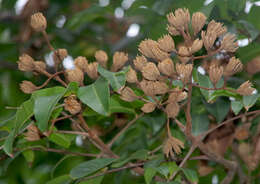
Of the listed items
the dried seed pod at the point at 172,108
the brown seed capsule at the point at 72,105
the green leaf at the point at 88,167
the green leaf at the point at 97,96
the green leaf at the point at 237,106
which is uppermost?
the green leaf at the point at 97,96

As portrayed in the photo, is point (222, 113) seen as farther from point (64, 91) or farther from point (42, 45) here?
point (42, 45)

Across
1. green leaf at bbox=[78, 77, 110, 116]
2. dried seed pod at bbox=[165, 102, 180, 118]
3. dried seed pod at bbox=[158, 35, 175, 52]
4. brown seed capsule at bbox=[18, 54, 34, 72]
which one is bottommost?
dried seed pod at bbox=[165, 102, 180, 118]

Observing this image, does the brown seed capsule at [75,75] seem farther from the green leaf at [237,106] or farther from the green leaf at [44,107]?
the green leaf at [237,106]

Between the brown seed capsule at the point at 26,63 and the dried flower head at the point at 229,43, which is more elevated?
the dried flower head at the point at 229,43

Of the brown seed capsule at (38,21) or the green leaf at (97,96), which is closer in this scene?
the green leaf at (97,96)

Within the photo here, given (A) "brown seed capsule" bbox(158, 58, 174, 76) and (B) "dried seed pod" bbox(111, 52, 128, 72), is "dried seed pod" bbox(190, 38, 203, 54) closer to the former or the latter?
(A) "brown seed capsule" bbox(158, 58, 174, 76)

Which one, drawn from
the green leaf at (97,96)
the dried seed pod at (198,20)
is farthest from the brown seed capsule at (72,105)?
the dried seed pod at (198,20)

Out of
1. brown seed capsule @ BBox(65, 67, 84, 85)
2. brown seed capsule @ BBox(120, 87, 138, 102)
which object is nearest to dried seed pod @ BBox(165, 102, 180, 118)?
brown seed capsule @ BBox(120, 87, 138, 102)
